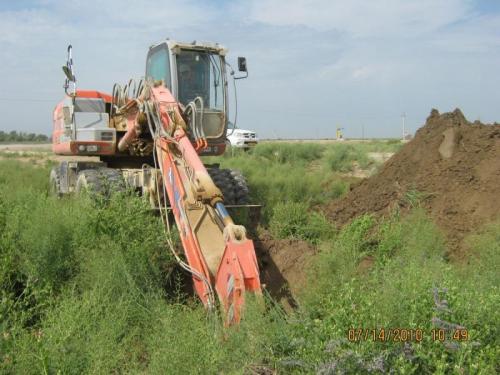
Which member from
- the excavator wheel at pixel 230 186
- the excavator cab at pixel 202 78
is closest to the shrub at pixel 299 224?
the excavator wheel at pixel 230 186

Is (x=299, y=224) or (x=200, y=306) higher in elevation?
(x=299, y=224)

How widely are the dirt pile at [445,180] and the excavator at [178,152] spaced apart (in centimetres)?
204

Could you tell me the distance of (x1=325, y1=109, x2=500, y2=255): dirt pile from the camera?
7623 mm

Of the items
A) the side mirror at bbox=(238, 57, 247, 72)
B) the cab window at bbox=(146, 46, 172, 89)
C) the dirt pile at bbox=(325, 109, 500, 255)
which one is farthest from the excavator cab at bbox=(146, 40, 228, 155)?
the dirt pile at bbox=(325, 109, 500, 255)

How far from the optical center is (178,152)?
21.8 ft

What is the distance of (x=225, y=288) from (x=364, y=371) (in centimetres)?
167

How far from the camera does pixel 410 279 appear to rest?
4516 millimetres

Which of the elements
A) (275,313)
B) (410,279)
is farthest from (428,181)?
(275,313)

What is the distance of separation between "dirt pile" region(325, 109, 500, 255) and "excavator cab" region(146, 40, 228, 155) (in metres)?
2.18

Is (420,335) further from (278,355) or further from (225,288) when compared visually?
(225,288)

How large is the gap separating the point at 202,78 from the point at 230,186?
179 cm

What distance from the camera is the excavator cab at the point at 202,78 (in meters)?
8.80

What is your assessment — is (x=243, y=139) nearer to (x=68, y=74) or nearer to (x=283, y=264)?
(x=68, y=74)

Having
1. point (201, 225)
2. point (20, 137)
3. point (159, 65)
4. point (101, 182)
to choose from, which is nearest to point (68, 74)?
point (159, 65)
